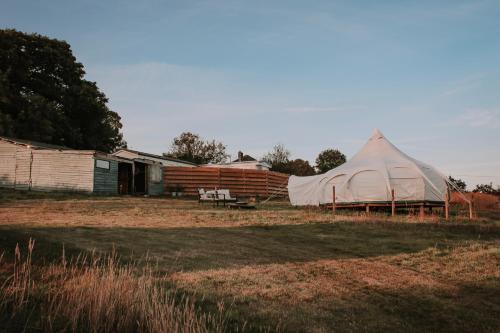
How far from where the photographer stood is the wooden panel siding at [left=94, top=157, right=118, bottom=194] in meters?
27.3

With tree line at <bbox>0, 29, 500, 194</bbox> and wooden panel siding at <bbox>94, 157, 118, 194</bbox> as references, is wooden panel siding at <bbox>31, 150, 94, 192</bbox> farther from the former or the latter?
tree line at <bbox>0, 29, 500, 194</bbox>

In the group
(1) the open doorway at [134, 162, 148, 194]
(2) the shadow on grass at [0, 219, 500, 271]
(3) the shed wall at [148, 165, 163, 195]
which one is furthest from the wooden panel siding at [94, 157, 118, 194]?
(2) the shadow on grass at [0, 219, 500, 271]

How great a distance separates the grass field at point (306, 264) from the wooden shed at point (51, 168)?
43.7 feet

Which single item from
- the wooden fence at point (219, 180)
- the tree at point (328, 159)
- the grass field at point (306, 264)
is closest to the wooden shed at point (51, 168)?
the wooden fence at point (219, 180)

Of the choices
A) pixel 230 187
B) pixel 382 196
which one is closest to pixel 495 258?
pixel 382 196

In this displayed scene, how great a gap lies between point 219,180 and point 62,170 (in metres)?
12.4

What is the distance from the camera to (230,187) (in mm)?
35250

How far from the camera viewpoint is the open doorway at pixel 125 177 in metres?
32.2

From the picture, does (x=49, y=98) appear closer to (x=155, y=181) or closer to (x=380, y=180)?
(x=155, y=181)

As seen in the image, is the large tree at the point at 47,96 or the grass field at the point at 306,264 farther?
the large tree at the point at 47,96

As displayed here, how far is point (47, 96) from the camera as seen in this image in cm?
4003

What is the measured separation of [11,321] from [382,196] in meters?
17.9

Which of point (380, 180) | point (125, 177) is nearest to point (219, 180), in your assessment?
point (125, 177)

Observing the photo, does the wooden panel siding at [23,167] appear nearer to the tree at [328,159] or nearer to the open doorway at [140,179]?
the open doorway at [140,179]
